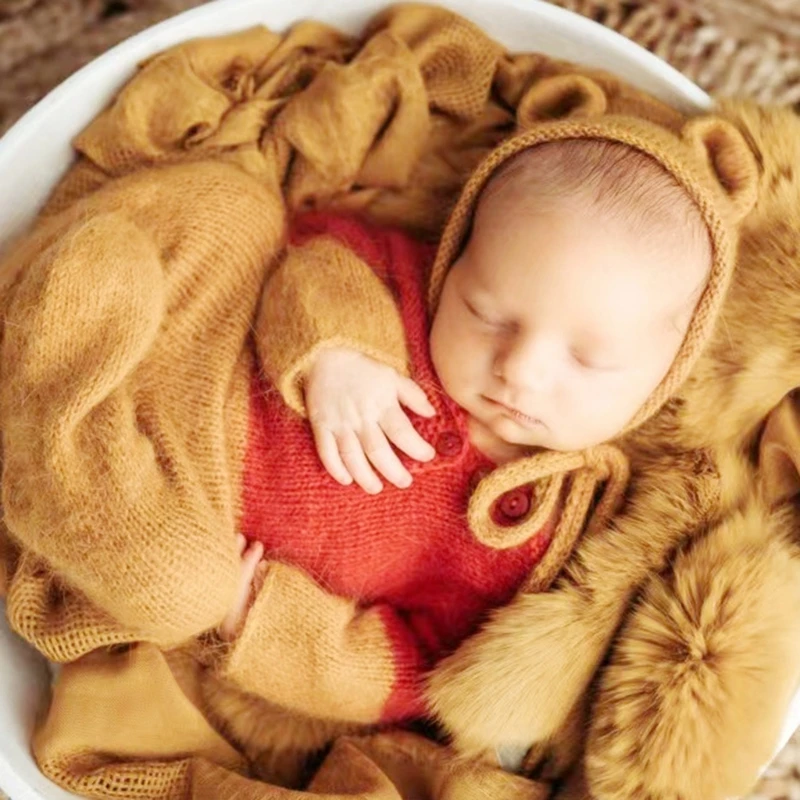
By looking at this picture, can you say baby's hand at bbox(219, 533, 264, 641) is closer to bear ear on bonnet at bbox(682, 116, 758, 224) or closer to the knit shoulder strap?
the knit shoulder strap

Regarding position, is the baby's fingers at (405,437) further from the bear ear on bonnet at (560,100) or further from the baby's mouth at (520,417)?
the bear ear on bonnet at (560,100)

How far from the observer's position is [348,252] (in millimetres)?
1193

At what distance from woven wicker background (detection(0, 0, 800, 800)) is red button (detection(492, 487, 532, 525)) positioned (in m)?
0.70

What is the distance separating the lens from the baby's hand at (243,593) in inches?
43.9

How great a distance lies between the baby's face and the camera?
3.37 feet

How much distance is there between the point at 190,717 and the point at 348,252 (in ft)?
1.72

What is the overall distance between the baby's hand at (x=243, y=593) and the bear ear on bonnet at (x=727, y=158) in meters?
0.61

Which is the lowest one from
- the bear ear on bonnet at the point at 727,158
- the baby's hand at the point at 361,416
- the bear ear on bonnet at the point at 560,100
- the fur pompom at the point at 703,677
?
the fur pompom at the point at 703,677

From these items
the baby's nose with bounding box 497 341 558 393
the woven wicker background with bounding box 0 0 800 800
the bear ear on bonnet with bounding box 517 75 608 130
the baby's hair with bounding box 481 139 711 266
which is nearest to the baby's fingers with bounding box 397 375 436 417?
the baby's nose with bounding box 497 341 558 393

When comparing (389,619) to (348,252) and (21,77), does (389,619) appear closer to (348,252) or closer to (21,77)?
(348,252)

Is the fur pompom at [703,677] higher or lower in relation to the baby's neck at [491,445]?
lower

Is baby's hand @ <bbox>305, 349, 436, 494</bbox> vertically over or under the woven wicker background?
under

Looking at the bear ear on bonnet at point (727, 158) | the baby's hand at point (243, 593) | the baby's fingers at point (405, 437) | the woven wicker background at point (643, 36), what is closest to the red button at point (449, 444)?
the baby's fingers at point (405, 437)

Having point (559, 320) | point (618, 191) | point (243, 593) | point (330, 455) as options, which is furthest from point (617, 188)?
point (243, 593)
